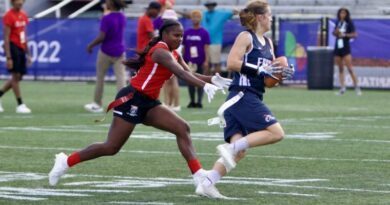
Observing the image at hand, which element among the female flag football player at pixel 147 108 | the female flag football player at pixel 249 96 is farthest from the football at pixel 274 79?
the female flag football player at pixel 147 108

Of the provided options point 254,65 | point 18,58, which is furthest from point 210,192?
point 18,58

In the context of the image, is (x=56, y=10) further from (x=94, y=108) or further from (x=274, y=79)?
(x=274, y=79)

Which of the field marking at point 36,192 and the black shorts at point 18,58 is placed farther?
the black shorts at point 18,58

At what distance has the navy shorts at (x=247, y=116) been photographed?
1021 cm

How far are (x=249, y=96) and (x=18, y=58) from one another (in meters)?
11.4

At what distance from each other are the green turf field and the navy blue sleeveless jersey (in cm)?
88

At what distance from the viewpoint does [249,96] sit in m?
10.3

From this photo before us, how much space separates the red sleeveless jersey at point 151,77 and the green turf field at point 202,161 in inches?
33.3

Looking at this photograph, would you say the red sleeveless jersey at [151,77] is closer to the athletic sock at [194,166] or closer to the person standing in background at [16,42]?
the athletic sock at [194,166]

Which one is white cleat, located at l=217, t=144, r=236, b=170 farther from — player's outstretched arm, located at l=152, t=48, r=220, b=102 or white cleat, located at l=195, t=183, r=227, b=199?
player's outstretched arm, located at l=152, t=48, r=220, b=102

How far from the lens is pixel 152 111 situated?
10562 millimetres

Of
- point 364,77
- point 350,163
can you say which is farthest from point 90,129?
point 364,77

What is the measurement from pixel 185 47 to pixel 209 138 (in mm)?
7080

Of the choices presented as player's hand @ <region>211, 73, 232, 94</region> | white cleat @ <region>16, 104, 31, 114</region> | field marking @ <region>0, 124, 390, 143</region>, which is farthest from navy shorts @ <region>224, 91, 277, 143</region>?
white cleat @ <region>16, 104, 31, 114</region>
